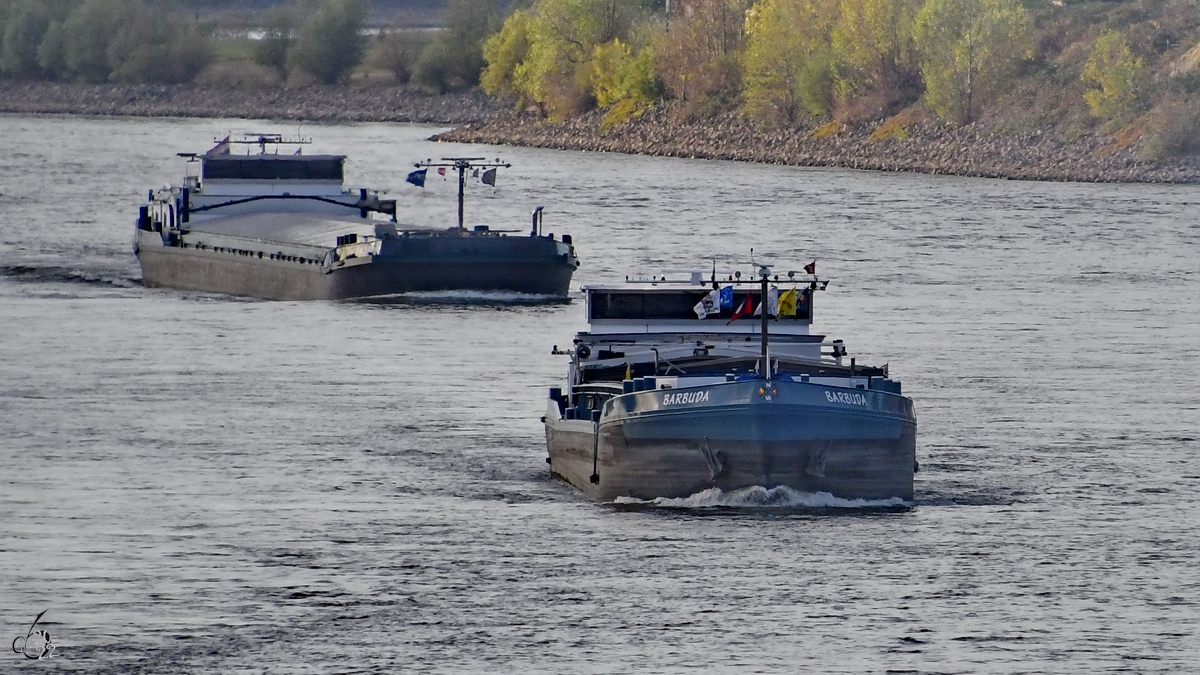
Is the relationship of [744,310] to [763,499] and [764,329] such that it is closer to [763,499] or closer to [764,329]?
[764,329]

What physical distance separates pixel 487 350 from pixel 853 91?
11226cm

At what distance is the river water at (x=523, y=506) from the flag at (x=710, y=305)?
4.26 meters

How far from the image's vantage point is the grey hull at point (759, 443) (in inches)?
1497

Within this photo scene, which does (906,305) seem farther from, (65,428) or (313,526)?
(313,526)

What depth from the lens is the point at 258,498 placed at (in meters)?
40.9

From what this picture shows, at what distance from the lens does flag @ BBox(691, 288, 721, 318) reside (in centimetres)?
4403

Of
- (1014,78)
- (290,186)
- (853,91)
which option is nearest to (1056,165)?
(1014,78)

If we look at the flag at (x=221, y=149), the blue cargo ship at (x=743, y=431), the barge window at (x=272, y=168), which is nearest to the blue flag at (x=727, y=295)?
the blue cargo ship at (x=743, y=431)

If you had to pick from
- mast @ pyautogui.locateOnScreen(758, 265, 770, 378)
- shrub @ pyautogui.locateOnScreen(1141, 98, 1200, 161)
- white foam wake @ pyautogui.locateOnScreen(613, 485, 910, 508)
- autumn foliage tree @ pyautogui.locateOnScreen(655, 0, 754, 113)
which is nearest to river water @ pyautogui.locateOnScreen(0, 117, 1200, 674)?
white foam wake @ pyautogui.locateOnScreen(613, 485, 910, 508)

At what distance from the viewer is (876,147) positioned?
522ft

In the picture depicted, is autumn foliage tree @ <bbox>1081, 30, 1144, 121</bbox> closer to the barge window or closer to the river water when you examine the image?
the river water

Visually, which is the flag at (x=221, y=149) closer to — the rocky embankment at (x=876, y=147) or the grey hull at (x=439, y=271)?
the grey hull at (x=439, y=271)

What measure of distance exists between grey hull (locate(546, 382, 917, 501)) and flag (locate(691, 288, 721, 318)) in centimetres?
515

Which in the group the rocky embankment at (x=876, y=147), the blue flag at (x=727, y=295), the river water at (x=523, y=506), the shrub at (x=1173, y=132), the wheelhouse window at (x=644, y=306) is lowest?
the river water at (x=523, y=506)
